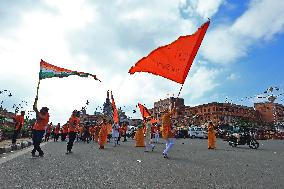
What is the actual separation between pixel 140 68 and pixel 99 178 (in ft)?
14.5

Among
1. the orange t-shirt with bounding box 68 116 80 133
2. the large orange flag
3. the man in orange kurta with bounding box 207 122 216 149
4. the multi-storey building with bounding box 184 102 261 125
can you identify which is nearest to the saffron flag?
the orange t-shirt with bounding box 68 116 80 133

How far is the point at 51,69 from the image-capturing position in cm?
1320

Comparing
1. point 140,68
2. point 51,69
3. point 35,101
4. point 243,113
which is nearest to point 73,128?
point 51,69

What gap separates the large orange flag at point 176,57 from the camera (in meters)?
9.02

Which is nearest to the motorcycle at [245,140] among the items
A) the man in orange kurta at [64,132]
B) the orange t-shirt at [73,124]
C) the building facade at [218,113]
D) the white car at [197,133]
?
the orange t-shirt at [73,124]

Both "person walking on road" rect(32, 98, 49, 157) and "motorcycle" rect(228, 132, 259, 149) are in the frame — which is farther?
"motorcycle" rect(228, 132, 259, 149)

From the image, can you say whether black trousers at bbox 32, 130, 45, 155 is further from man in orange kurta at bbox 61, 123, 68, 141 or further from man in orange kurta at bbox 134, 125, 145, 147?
man in orange kurta at bbox 61, 123, 68, 141

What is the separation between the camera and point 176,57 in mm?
9266

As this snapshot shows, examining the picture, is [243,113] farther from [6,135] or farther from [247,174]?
[247,174]

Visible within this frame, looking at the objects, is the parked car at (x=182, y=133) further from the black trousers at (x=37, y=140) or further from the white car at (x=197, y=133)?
the black trousers at (x=37, y=140)

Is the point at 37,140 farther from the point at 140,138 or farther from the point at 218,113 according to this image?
the point at 218,113

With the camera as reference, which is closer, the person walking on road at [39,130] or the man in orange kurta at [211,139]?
the person walking on road at [39,130]

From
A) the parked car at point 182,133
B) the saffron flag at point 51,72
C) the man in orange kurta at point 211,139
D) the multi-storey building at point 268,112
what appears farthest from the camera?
the multi-storey building at point 268,112

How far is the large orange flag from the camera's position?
902 centimetres
